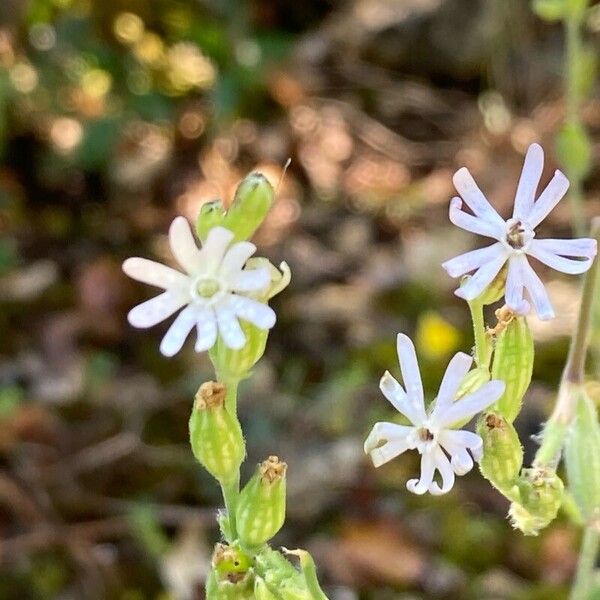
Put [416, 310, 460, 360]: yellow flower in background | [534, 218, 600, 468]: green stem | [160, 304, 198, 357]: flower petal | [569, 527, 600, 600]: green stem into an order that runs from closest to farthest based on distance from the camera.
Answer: [160, 304, 198, 357]: flower petal → [534, 218, 600, 468]: green stem → [569, 527, 600, 600]: green stem → [416, 310, 460, 360]: yellow flower in background

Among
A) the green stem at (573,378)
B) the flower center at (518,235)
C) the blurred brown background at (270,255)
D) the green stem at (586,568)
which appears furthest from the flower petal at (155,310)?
the blurred brown background at (270,255)

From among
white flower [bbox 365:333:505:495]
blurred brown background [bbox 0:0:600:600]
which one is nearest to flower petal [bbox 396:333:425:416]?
white flower [bbox 365:333:505:495]

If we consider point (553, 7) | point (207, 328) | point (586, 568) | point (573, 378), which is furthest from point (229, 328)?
point (553, 7)

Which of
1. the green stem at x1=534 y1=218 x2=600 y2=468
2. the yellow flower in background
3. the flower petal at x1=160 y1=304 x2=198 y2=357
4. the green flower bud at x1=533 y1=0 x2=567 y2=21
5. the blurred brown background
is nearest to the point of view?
the flower petal at x1=160 y1=304 x2=198 y2=357

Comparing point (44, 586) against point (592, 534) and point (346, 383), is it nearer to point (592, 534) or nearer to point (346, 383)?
point (346, 383)

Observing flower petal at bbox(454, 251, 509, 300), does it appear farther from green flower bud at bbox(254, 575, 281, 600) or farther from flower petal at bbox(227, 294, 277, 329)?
green flower bud at bbox(254, 575, 281, 600)

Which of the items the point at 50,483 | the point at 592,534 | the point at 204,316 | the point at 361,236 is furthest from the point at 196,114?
the point at 204,316
